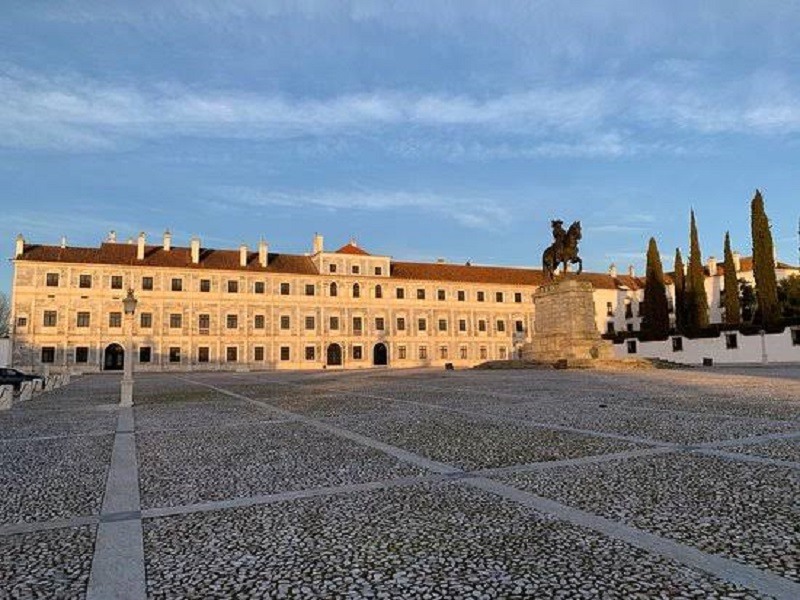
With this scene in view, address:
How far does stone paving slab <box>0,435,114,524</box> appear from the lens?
5.05 m

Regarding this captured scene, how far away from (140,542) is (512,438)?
557 cm

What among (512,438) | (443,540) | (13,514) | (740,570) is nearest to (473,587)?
(443,540)

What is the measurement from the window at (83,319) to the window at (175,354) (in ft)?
26.9

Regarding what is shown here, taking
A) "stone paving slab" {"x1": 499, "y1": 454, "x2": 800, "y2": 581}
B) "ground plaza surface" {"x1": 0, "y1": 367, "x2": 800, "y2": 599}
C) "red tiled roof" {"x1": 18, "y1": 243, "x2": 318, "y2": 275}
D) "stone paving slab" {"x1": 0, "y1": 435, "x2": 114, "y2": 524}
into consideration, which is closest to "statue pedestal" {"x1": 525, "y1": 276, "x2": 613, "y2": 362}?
"ground plaza surface" {"x1": 0, "y1": 367, "x2": 800, "y2": 599}

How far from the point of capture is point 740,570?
11.0ft

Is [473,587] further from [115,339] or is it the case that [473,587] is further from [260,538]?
[115,339]

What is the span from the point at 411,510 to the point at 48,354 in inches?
2332

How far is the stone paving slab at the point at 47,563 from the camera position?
327cm

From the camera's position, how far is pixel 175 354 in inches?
2285

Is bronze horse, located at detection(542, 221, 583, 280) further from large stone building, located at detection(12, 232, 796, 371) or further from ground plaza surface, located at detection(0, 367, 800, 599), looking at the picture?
large stone building, located at detection(12, 232, 796, 371)

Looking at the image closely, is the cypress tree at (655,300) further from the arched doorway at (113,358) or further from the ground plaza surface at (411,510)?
the arched doorway at (113,358)

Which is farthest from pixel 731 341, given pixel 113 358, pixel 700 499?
pixel 113 358

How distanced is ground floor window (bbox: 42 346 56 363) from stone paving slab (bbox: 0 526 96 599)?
190 ft

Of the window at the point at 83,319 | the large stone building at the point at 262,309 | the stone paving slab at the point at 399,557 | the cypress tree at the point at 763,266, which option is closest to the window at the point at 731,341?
the cypress tree at the point at 763,266
